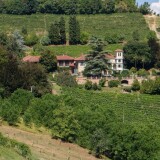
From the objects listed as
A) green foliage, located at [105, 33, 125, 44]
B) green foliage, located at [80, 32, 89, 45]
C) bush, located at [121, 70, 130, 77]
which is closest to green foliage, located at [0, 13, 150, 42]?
green foliage, located at [105, 33, 125, 44]

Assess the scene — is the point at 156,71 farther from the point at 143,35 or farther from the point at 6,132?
the point at 6,132

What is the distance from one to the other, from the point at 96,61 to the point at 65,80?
21.6ft

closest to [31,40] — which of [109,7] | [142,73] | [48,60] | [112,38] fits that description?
[112,38]

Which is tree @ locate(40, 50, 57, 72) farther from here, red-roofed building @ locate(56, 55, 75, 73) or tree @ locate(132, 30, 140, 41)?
tree @ locate(132, 30, 140, 41)

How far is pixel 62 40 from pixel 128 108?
114ft

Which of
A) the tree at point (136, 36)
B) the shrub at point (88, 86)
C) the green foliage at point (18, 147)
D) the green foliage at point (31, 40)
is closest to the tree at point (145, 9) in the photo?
the tree at point (136, 36)

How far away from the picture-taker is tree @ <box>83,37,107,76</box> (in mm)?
70438

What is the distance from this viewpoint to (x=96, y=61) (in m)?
70.4

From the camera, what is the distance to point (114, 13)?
10688cm

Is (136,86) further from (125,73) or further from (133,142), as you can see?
(133,142)

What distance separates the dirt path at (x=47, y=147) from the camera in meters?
36.1

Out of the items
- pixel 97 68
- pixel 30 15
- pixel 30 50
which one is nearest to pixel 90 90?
pixel 97 68

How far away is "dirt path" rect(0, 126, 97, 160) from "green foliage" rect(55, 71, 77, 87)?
22.7m

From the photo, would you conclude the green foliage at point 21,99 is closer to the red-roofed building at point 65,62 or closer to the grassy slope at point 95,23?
the red-roofed building at point 65,62
